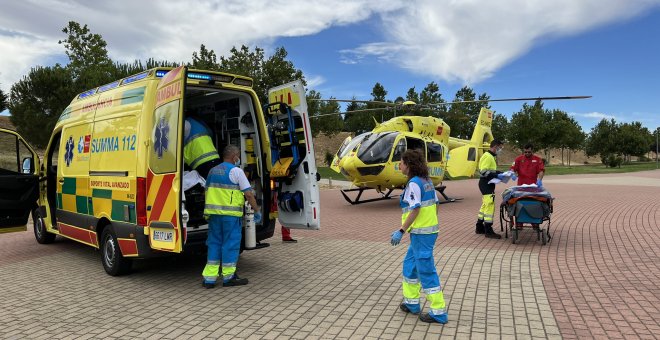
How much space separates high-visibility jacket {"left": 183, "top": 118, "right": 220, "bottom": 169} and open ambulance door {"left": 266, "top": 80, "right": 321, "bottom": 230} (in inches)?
34.9

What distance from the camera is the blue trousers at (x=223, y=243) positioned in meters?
5.18

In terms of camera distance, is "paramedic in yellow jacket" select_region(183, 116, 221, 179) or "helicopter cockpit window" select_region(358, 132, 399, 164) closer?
"paramedic in yellow jacket" select_region(183, 116, 221, 179)

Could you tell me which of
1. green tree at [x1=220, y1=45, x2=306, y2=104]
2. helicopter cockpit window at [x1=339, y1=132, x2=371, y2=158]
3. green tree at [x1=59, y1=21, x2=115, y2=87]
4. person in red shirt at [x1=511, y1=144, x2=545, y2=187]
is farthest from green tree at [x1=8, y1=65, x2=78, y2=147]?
A: person in red shirt at [x1=511, y1=144, x2=545, y2=187]

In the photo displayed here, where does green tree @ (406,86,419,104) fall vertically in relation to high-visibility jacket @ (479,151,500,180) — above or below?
above

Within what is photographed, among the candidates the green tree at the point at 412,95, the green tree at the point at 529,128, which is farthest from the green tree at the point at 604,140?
the green tree at the point at 412,95

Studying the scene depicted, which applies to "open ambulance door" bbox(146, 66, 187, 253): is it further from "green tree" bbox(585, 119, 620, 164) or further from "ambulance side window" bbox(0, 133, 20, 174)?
"green tree" bbox(585, 119, 620, 164)

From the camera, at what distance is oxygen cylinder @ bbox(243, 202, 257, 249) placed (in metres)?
5.48

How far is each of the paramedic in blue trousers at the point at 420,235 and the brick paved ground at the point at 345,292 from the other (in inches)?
8.3

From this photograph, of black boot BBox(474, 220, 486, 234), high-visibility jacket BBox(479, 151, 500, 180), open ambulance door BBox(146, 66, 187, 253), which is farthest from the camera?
black boot BBox(474, 220, 486, 234)

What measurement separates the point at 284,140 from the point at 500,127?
54560 mm

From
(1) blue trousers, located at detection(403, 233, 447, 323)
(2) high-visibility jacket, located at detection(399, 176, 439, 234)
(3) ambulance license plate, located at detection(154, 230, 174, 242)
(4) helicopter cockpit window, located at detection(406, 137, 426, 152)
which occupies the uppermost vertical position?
(4) helicopter cockpit window, located at detection(406, 137, 426, 152)

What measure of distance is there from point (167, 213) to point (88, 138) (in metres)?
2.35

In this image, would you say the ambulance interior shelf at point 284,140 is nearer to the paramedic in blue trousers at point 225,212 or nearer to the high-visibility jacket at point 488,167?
the paramedic in blue trousers at point 225,212

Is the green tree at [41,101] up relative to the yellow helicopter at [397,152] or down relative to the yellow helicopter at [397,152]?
up
